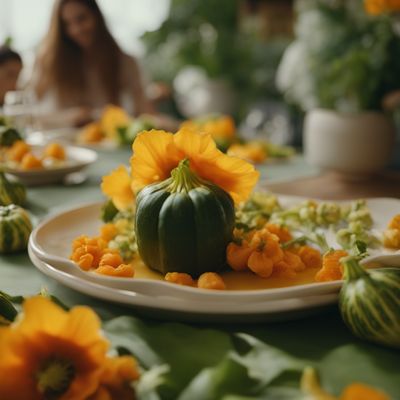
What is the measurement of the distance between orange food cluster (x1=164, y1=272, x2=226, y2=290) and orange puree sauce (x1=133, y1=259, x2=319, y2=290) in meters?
0.02

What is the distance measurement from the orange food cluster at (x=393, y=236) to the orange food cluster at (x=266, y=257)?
153 mm

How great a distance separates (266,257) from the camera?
2.68 ft

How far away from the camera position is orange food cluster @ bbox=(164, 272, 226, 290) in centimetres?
76

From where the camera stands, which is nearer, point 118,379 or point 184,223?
point 118,379

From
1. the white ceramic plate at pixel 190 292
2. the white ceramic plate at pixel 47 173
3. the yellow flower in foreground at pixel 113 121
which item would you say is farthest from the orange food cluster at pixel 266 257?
the yellow flower in foreground at pixel 113 121

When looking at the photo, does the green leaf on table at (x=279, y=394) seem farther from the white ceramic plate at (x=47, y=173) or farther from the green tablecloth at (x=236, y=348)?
the white ceramic plate at (x=47, y=173)

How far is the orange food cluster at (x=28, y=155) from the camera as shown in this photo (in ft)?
5.25

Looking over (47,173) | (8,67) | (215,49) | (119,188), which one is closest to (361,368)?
(119,188)

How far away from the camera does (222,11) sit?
17.5 feet

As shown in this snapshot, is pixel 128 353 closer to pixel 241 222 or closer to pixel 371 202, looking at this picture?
pixel 241 222

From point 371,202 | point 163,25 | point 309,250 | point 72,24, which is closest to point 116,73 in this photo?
point 72,24

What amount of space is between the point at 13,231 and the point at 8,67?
97cm

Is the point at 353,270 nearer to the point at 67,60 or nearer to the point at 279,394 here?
the point at 279,394

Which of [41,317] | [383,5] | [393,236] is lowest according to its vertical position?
[393,236]
